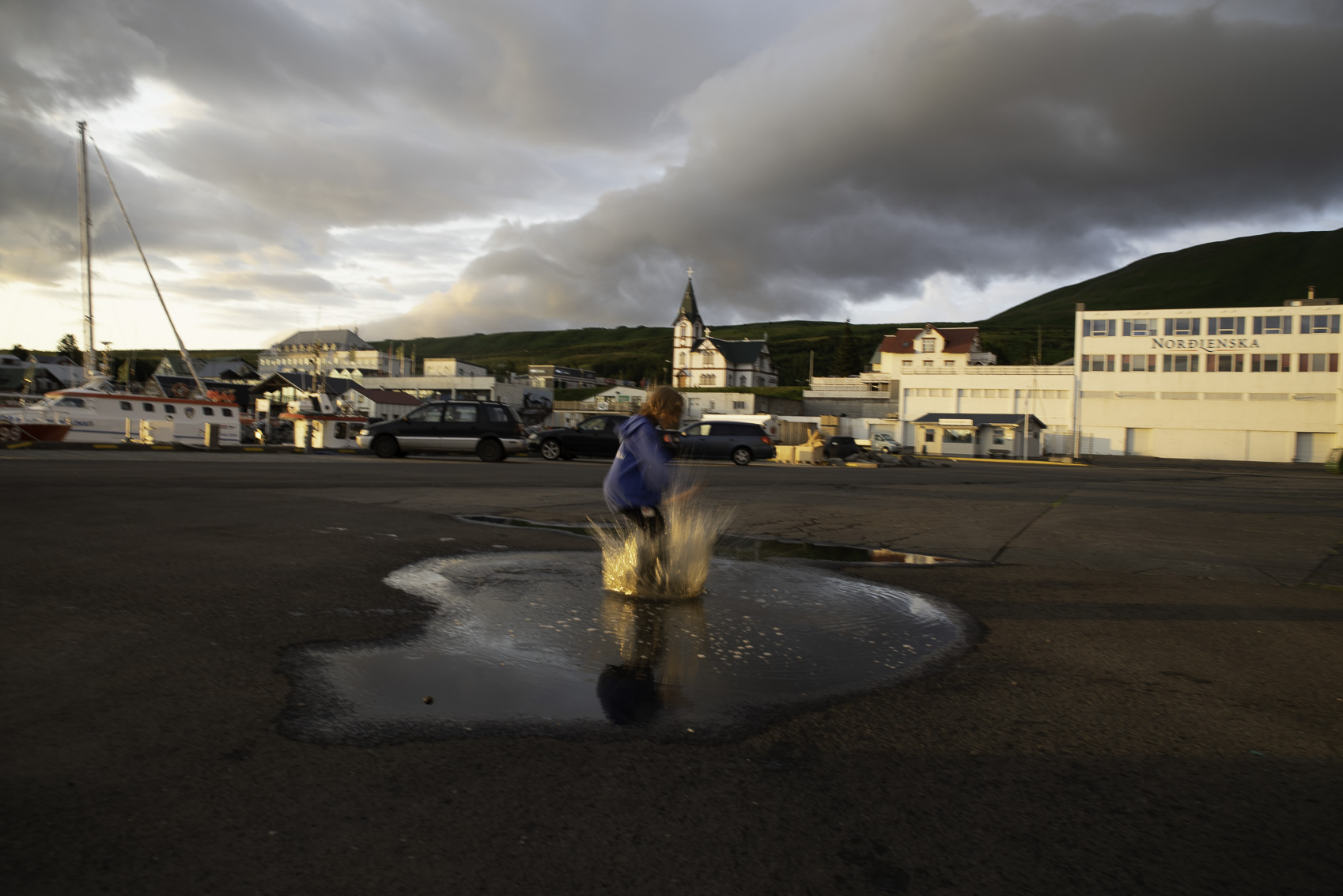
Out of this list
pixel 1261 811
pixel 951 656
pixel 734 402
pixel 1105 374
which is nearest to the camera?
pixel 1261 811

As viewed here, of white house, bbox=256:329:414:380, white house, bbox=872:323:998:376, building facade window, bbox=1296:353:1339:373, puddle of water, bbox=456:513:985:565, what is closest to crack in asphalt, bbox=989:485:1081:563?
puddle of water, bbox=456:513:985:565

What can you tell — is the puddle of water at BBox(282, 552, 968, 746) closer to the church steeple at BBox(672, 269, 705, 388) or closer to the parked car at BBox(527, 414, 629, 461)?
the parked car at BBox(527, 414, 629, 461)

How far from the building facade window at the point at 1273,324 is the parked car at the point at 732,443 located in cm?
4851

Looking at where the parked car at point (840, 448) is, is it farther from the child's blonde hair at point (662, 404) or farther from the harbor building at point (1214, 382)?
the child's blonde hair at point (662, 404)

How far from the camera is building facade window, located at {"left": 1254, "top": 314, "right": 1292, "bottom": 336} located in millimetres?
59000

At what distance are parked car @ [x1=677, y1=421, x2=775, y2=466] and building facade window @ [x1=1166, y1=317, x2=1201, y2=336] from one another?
45.5 m

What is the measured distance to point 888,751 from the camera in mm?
3250

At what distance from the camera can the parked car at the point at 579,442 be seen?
92.7 ft

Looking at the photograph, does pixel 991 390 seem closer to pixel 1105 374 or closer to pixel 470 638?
pixel 1105 374

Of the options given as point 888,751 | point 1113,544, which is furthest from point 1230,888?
point 1113,544

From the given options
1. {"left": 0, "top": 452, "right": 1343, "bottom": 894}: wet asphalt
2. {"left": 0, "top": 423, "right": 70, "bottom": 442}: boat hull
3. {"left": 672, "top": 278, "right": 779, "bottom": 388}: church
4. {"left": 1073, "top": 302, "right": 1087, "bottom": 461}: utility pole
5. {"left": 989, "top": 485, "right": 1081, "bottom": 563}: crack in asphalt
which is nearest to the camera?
{"left": 0, "top": 452, "right": 1343, "bottom": 894}: wet asphalt

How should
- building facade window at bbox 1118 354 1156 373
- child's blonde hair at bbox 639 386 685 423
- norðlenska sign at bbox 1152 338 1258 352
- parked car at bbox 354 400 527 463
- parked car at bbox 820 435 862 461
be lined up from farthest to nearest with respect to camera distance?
1. building facade window at bbox 1118 354 1156 373
2. norðlenska sign at bbox 1152 338 1258 352
3. parked car at bbox 820 435 862 461
4. parked car at bbox 354 400 527 463
5. child's blonde hair at bbox 639 386 685 423

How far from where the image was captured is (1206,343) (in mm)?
60562

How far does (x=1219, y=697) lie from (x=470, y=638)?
3930 millimetres
